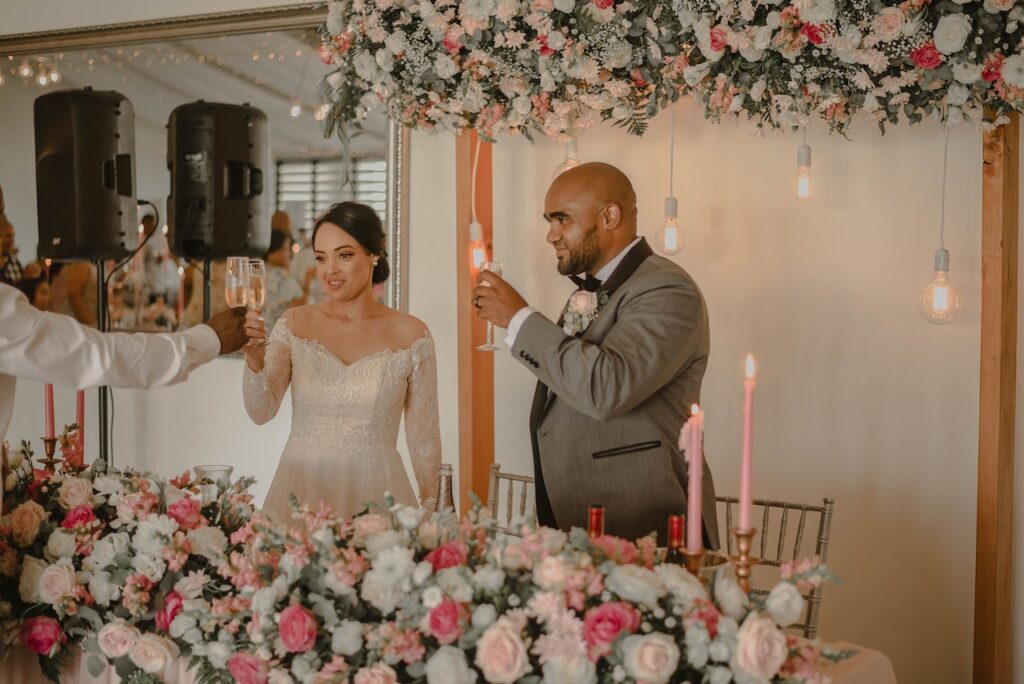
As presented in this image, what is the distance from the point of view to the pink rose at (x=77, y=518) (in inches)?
84.0

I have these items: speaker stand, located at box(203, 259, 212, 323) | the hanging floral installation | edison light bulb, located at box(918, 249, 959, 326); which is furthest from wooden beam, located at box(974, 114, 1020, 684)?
speaker stand, located at box(203, 259, 212, 323)

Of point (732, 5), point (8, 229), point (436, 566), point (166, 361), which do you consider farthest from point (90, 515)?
point (8, 229)

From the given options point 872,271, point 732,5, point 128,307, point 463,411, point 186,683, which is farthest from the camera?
point 128,307

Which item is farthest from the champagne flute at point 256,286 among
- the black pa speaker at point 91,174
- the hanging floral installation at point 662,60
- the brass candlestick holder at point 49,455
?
the black pa speaker at point 91,174

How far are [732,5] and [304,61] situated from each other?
2595mm

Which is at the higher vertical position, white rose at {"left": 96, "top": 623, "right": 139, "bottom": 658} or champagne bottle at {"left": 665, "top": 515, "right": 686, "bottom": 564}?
champagne bottle at {"left": 665, "top": 515, "right": 686, "bottom": 564}

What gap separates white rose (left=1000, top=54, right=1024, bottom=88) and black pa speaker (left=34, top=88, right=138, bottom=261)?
4.00 metres

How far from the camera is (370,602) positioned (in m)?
1.72

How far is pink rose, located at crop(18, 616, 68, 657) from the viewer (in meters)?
2.07

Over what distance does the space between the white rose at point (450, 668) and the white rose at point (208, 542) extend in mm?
537

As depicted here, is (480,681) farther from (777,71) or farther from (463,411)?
(463,411)

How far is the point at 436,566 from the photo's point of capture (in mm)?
1717

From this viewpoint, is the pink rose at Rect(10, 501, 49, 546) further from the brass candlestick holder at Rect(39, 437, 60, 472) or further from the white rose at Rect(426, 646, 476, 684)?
the white rose at Rect(426, 646, 476, 684)

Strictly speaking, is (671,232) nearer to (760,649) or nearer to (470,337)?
(470,337)
